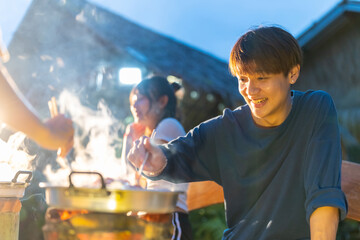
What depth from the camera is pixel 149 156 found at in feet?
7.21

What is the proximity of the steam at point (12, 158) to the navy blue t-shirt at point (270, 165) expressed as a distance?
0.72m

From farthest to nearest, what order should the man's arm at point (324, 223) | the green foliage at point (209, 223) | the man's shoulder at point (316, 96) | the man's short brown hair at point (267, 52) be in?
the green foliage at point (209, 223) → the man's shoulder at point (316, 96) → the man's short brown hair at point (267, 52) → the man's arm at point (324, 223)

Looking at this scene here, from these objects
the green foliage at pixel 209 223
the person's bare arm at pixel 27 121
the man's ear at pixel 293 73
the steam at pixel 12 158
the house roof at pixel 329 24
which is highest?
the house roof at pixel 329 24

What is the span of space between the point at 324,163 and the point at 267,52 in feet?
1.79

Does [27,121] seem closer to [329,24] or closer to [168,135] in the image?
[168,135]

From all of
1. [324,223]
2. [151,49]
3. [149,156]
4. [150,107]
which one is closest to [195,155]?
[149,156]

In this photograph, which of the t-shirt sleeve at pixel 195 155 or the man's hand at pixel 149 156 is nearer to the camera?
the man's hand at pixel 149 156

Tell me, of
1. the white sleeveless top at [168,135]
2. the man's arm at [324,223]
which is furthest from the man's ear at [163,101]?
the man's arm at [324,223]

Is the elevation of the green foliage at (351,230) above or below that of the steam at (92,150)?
below

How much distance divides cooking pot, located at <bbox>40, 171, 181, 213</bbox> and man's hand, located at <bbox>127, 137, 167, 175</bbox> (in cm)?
47

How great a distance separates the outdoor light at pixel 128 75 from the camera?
8848mm

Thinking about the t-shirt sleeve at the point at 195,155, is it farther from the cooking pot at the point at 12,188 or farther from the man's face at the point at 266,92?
the cooking pot at the point at 12,188

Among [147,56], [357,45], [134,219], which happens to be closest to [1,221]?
[134,219]

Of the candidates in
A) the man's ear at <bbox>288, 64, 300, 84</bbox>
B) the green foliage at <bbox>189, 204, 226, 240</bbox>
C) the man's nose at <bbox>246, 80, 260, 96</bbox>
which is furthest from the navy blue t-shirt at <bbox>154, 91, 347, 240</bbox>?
the green foliage at <bbox>189, 204, 226, 240</bbox>
